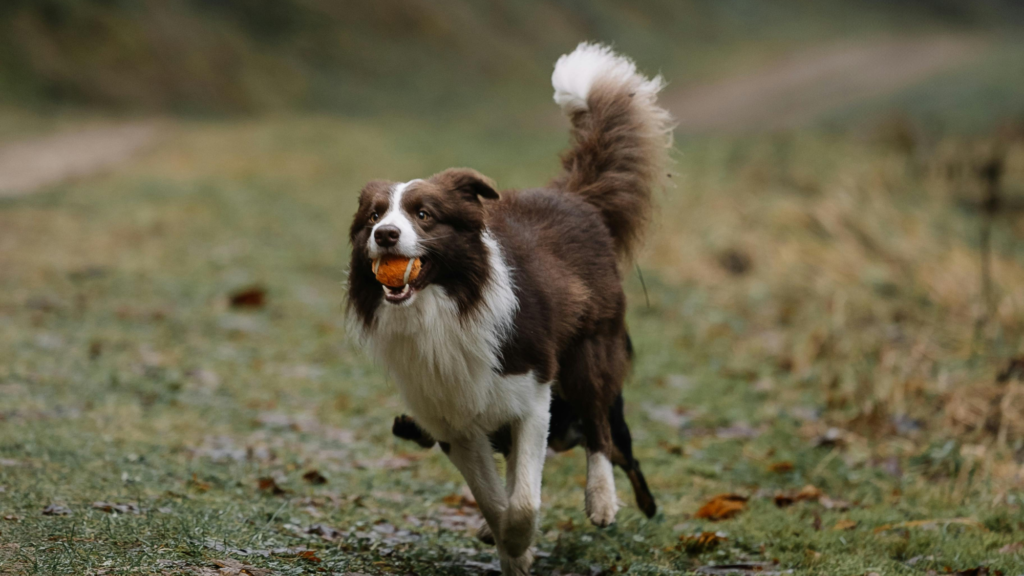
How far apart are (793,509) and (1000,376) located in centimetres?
211

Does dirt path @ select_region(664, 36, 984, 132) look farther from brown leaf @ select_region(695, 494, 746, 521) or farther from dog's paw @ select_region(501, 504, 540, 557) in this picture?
dog's paw @ select_region(501, 504, 540, 557)

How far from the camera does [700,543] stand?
491 cm

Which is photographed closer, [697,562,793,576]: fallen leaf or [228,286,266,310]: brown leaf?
[697,562,793,576]: fallen leaf

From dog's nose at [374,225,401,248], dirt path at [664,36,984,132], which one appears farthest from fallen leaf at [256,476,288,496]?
dirt path at [664,36,984,132]

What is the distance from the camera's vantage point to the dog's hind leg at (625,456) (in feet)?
17.5

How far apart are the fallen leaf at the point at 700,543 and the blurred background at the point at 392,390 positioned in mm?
18

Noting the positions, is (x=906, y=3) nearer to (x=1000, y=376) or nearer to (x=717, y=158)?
(x=717, y=158)

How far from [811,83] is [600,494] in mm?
22584

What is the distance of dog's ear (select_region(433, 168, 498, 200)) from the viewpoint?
13.9ft

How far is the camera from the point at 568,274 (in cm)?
482

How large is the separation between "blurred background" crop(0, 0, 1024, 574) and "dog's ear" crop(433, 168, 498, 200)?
94 cm

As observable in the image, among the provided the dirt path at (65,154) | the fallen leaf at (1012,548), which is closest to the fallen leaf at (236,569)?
the fallen leaf at (1012,548)

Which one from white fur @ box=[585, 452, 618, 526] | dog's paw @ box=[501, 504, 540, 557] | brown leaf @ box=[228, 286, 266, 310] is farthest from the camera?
brown leaf @ box=[228, 286, 266, 310]

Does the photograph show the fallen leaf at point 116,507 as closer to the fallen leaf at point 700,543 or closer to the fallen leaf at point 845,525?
the fallen leaf at point 700,543
